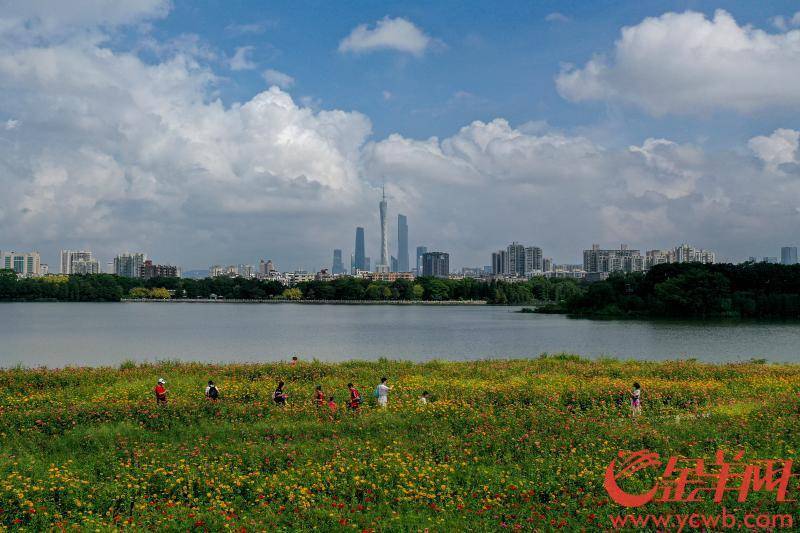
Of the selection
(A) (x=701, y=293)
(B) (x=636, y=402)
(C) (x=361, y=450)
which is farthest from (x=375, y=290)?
(C) (x=361, y=450)

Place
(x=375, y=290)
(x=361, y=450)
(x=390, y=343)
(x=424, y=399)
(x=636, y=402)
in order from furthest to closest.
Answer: (x=375, y=290), (x=390, y=343), (x=424, y=399), (x=636, y=402), (x=361, y=450)

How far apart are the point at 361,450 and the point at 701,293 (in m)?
87.7

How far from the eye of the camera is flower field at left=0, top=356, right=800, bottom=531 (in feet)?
37.5

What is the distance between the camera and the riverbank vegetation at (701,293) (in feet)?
299

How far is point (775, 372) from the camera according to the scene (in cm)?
2822

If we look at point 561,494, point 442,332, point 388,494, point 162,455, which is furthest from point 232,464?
point 442,332

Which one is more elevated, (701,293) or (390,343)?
(701,293)

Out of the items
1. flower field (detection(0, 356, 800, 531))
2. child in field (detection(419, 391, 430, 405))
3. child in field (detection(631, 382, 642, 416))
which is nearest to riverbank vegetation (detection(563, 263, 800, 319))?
flower field (detection(0, 356, 800, 531))

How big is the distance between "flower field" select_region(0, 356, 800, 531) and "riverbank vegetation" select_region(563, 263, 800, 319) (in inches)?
2867

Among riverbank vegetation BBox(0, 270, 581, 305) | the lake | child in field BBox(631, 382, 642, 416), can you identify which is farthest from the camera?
riverbank vegetation BBox(0, 270, 581, 305)

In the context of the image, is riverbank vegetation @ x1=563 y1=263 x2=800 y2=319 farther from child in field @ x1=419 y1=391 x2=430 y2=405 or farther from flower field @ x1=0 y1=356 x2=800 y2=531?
child in field @ x1=419 y1=391 x2=430 y2=405

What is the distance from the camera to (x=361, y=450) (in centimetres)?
1473

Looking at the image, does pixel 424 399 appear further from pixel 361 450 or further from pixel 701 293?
pixel 701 293

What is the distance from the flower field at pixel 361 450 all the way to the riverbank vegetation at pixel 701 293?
72.8 m
